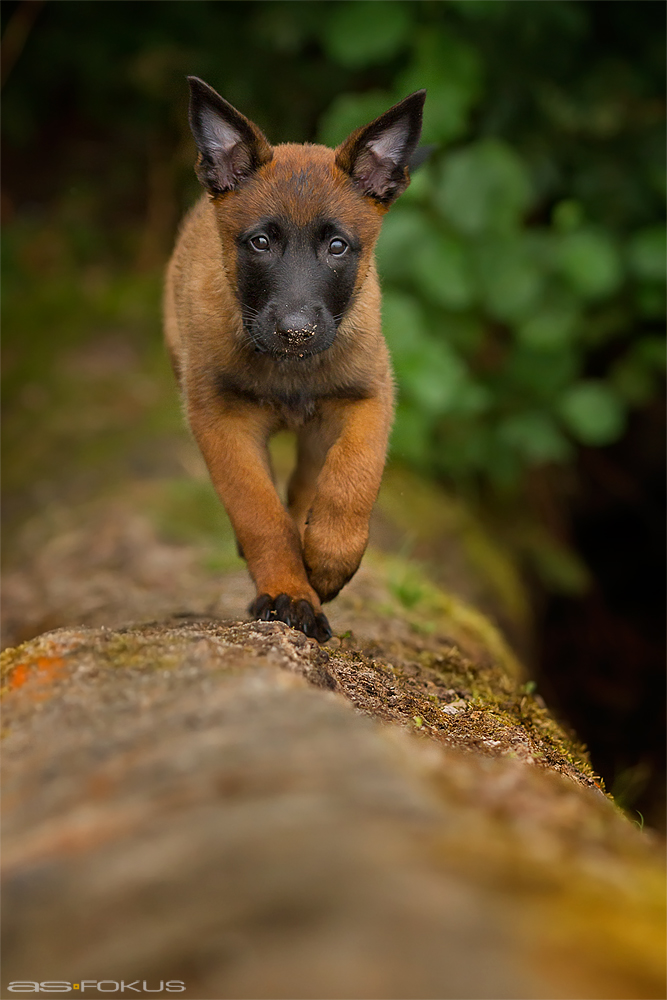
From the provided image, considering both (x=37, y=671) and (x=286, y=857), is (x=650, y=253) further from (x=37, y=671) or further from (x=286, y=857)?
(x=286, y=857)

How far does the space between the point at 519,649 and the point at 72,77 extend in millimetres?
7038

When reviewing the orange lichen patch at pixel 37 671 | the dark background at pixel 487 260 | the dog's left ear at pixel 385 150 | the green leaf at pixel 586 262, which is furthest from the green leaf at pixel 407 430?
the orange lichen patch at pixel 37 671

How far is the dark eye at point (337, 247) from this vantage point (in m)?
3.46

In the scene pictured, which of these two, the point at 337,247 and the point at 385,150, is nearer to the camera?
the point at 337,247

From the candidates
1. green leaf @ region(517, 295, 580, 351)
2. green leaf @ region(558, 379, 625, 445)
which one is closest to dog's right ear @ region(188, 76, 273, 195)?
green leaf @ region(517, 295, 580, 351)

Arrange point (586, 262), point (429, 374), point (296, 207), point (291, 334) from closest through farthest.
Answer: point (291, 334) < point (296, 207) < point (429, 374) < point (586, 262)

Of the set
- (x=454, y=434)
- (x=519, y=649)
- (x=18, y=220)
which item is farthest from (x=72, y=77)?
(x=519, y=649)

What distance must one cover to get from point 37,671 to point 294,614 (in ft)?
3.24

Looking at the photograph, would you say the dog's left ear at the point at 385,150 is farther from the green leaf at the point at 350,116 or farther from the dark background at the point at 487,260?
the green leaf at the point at 350,116

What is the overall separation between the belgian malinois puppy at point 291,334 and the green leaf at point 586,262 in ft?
9.70

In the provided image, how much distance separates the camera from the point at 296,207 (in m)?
3.40

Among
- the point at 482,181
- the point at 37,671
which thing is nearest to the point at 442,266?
the point at 482,181

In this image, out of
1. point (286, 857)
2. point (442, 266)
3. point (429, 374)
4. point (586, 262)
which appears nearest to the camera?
point (286, 857)

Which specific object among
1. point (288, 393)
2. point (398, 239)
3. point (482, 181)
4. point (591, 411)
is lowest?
point (591, 411)
